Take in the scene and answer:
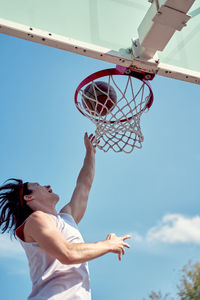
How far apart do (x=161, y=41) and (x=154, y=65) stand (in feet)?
Result: 0.70

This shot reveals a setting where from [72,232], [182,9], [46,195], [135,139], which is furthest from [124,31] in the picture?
Result: [72,232]

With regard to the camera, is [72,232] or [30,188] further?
[30,188]

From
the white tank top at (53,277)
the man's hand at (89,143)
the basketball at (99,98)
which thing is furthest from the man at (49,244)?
the basketball at (99,98)

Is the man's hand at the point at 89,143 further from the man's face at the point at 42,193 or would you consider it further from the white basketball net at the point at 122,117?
the man's face at the point at 42,193

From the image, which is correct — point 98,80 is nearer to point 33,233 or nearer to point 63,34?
point 63,34

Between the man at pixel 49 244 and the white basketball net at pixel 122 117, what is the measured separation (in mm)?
986

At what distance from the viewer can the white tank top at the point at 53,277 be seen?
2.11 meters

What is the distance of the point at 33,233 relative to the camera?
6.91 ft

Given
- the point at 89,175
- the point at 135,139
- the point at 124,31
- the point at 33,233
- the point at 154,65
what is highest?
the point at 124,31

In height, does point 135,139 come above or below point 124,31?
below

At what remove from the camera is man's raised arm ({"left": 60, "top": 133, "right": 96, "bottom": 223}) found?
117 inches

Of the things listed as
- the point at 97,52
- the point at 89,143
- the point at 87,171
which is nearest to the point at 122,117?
the point at 89,143

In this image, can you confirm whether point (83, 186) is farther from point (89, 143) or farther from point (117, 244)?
point (117, 244)

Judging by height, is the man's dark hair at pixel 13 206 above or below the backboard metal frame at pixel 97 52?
below
